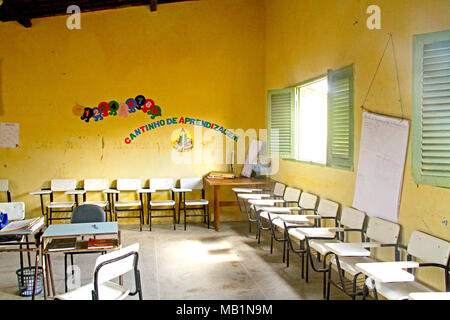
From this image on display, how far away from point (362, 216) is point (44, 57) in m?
5.84

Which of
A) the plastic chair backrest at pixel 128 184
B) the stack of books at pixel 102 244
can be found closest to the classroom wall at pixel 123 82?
the plastic chair backrest at pixel 128 184

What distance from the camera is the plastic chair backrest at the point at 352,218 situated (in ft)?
12.9

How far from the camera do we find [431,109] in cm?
306

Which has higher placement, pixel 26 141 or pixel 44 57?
pixel 44 57

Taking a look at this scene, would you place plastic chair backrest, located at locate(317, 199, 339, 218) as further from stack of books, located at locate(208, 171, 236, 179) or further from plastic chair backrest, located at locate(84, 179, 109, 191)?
plastic chair backrest, located at locate(84, 179, 109, 191)

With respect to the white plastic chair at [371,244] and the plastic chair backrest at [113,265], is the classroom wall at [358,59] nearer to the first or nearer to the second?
the white plastic chair at [371,244]

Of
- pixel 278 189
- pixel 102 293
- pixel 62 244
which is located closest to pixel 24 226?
pixel 62 244

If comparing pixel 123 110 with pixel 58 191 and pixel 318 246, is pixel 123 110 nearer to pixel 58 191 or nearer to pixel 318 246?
pixel 58 191

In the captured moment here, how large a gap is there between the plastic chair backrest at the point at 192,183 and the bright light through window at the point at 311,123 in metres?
2.02

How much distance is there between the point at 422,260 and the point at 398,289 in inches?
16.7
